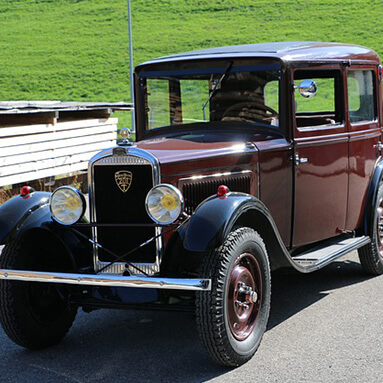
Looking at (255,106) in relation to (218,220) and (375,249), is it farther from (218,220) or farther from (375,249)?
(375,249)

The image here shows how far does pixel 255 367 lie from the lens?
4457 mm

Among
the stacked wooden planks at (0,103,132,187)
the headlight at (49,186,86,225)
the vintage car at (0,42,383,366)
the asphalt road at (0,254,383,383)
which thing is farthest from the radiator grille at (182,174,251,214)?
the stacked wooden planks at (0,103,132,187)

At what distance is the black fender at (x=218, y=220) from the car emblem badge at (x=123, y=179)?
1.49 feet

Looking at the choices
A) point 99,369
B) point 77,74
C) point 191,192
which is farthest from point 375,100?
point 77,74

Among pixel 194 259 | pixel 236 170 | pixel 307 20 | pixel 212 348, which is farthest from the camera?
pixel 307 20

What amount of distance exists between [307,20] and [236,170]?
49371 millimetres

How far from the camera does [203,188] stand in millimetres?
4906

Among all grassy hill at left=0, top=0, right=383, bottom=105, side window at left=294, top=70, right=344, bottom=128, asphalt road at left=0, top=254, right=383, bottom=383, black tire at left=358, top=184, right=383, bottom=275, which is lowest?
asphalt road at left=0, top=254, right=383, bottom=383

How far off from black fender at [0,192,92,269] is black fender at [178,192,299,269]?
81 cm

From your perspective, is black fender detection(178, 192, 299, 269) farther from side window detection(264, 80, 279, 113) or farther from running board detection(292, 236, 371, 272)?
side window detection(264, 80, 279, 113)

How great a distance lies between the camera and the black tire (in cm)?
655

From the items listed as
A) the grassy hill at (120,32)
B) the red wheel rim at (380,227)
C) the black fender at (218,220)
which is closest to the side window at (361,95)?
the red wheel rim at (380,227)

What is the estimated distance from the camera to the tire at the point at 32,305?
15.5ft

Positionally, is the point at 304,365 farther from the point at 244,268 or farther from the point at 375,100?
the point at 375,100
